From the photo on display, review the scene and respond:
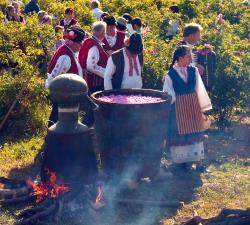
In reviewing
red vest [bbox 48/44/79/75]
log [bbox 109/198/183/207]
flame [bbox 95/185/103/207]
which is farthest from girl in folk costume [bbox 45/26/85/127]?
log [bbox 109/198/183/207]

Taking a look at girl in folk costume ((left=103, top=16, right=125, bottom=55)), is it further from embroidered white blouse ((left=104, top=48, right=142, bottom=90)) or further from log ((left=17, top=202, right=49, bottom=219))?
log ((left=17, top=202, right=49, bottom=219))

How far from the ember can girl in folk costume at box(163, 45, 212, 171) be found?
0.42m

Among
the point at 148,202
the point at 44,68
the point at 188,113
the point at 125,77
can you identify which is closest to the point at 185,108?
the point at 188,113

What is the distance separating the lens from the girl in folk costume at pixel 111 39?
31.0 feet

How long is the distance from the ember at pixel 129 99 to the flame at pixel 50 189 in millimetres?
1256

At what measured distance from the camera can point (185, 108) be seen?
7.61 meters

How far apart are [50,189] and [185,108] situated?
88.9 inches

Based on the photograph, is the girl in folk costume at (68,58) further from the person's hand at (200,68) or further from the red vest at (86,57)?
the person's hand at (200,68)

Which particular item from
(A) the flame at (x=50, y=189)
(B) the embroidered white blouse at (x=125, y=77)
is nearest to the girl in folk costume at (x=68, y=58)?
(B) the embroidered white blouse at (x=125, y=77)

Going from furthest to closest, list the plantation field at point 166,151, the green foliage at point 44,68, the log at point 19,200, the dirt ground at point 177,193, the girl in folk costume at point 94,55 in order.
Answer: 1. the green foliage at point 44,68
2. the girl in folk costume at point 94,55
3. the plantation field at point 166,151
4. the log at point 19,200
5. the dirt ground at point 177,193

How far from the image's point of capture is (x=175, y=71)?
24.7ft

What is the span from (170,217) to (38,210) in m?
1.50

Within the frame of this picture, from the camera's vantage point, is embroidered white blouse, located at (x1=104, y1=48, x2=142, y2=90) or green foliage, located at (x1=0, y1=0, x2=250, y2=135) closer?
embroidered white blouse, located at (x1=104, y1=48, x2=142, y2=90)

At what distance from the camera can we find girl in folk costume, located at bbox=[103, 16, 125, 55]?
9.45m
